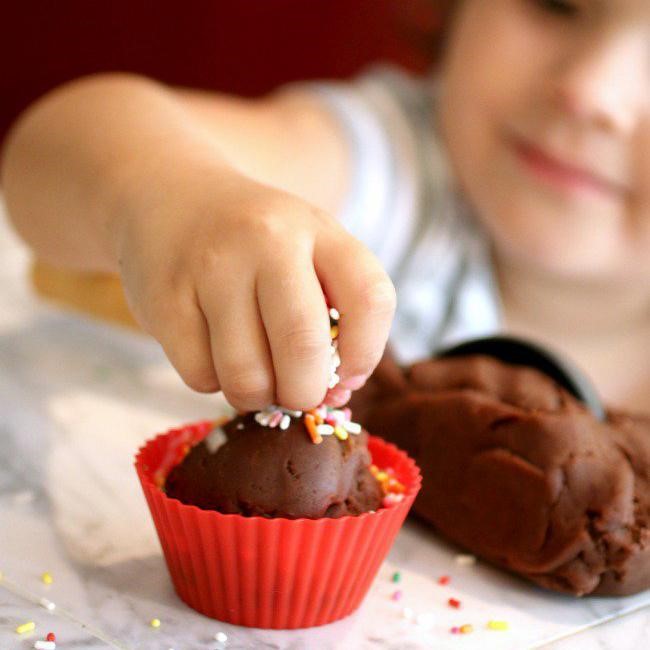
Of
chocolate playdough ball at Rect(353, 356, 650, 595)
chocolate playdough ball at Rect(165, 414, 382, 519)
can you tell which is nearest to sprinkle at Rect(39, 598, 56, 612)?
chocolate playdough ball at Rect(165, 414, 382, 519)

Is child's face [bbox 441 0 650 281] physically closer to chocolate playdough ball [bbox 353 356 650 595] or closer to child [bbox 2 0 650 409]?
child [bbox 2 0 650 409]

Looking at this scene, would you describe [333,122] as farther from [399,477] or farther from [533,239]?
[399,477]

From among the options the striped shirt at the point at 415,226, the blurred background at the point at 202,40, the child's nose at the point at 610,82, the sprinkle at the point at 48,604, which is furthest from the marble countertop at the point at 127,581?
the blurred background at the point at 202,40

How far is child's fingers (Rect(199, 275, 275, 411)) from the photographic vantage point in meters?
0.58

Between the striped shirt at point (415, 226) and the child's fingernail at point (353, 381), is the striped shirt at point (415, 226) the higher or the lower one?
the lower one

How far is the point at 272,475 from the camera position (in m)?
0.61

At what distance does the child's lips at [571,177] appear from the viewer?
47.1 inches

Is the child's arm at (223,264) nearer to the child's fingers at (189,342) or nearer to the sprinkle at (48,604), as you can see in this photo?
the child's fingers at (189,342)

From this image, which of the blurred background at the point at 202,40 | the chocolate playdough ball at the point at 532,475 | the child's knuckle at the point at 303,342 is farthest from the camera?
the blurred background at the point at 202,40

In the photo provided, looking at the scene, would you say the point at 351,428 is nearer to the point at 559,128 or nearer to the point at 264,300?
the point at 264,300

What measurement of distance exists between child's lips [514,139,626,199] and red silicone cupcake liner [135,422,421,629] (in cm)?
67

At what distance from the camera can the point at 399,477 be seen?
0.72 m

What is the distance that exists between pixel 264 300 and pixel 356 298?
0.06 m

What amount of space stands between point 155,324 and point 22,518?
0.75 ft
